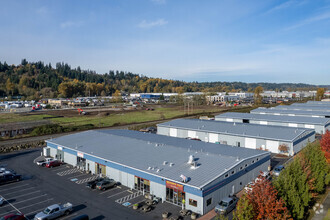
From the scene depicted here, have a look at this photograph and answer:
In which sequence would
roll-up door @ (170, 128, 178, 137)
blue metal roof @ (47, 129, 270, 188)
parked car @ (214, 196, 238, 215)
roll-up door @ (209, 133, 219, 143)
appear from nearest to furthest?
parked car @ (214, 196, 238, 215)
blue metal roof @ (47, 129, 270, 188)
roll-up door @ (209, 133, 219, 143)
roll-up door @ (170, 128, 178, 137)

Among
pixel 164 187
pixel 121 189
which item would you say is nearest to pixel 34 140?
pixel 121 189

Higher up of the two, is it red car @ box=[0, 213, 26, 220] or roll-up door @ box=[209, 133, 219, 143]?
roll-up door @ box=[209, 133, 219, 143]

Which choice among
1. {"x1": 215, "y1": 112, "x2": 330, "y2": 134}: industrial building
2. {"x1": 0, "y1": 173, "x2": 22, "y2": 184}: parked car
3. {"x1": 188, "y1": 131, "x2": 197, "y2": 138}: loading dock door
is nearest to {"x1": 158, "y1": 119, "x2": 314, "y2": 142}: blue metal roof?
{"x1": 188, "y1": 131, "x2": 197, "y2": 138}: loading dock door

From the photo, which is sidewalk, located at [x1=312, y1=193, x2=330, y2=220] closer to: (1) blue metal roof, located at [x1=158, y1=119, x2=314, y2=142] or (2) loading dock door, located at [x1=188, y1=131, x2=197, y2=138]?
(1) blue metal roof, located at [x1=158, y1=119, x2=314, y2=142]

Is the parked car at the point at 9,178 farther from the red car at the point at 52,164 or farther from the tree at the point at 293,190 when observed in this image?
the tree at the point at 293,190

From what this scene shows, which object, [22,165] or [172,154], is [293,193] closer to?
[172,154]

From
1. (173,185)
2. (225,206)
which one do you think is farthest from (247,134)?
(173,185)

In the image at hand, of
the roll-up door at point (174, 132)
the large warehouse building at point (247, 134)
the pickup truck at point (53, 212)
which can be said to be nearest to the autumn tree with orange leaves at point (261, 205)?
the pickup truck at point (53, 212)

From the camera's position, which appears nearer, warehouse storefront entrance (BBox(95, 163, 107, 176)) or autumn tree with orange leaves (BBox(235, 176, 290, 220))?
autumn tree with orange leaves (BBox(235, 176, 290, 220))
